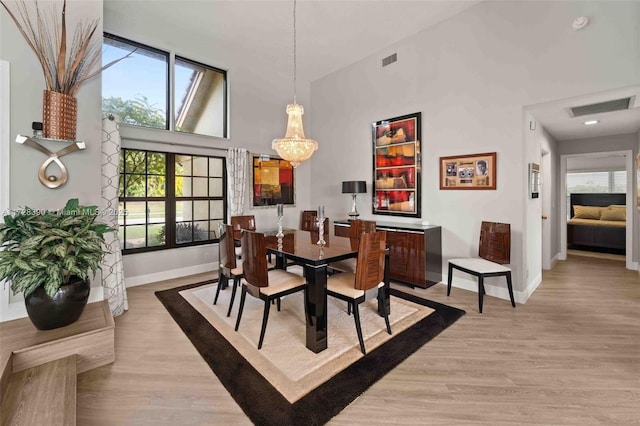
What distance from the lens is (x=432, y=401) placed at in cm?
179

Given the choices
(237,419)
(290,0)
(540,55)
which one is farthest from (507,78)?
(237,419)

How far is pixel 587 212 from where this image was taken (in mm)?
6477

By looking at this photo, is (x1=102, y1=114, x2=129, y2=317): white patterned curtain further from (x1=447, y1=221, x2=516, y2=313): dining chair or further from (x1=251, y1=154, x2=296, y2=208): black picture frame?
(x1=447, y1=221, x2=516, y2=313): dining chair

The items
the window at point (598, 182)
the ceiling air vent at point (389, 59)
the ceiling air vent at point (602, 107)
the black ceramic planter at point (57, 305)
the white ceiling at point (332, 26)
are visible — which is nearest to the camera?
the black ceramic planter at point (57, 305)

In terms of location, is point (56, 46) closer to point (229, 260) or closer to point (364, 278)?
point (229, 260)

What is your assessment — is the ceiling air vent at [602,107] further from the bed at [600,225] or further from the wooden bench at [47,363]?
the wooden bench at [47,363]

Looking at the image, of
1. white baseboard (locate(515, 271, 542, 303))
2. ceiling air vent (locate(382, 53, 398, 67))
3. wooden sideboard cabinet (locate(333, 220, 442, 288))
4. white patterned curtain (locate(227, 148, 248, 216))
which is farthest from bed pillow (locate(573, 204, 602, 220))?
white patterned curtain (locate(227, 148, 248, 216))

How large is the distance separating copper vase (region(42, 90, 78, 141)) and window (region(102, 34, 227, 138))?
1.68 meters

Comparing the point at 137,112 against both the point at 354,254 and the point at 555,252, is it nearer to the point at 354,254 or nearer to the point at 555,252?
the point at 354,254

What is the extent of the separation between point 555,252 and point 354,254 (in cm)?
500

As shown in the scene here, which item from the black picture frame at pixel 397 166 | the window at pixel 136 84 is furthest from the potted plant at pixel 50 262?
the black picture frame at pixel 397 166

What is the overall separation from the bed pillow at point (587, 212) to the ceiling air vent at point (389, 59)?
5.88m

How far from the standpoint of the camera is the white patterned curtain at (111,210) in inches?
121

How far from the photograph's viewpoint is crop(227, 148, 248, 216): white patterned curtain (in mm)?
4902
